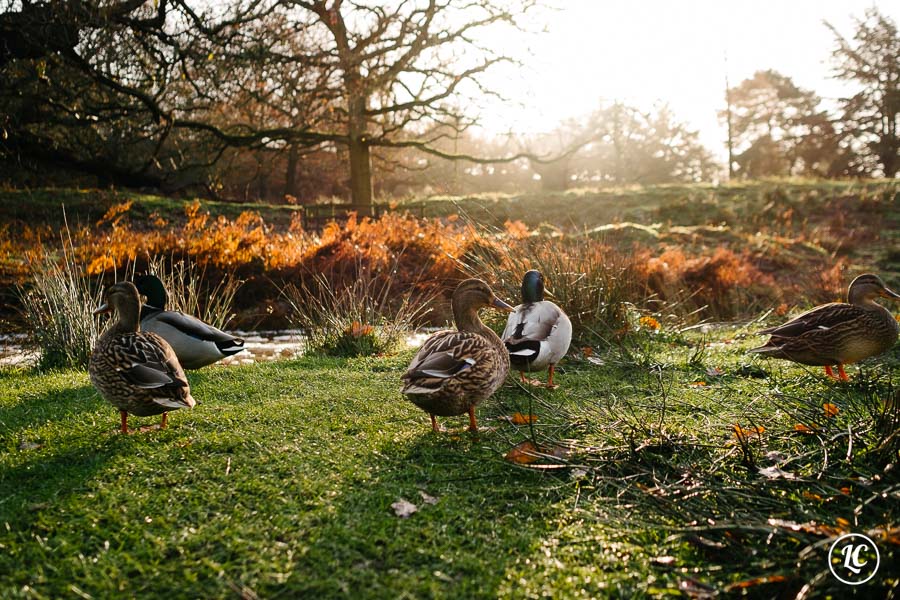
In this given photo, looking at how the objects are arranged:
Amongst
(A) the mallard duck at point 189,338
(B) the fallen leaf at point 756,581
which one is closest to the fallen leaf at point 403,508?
(B) the fallen leaf at point 756,581

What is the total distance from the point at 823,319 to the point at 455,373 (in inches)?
112

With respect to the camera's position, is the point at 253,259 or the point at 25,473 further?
the point at 253,259

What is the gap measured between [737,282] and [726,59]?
3551 cm

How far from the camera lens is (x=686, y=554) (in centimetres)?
225

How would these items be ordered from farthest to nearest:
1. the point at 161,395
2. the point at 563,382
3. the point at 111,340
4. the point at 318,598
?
the point at 563,382, the point at 111,340, the point at 161,395, the point at 318,598

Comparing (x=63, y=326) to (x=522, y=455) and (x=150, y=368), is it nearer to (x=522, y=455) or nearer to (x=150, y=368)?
(x=150, y=368)

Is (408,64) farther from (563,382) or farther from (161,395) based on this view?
(161,395)

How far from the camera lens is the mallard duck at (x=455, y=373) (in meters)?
3.24

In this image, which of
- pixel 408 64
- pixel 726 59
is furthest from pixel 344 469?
pixel 726 59

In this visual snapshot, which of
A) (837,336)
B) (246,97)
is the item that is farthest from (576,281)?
(246,97)

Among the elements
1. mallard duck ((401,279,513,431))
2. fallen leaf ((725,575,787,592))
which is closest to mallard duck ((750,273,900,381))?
mallard duck ((401,279,513,431))

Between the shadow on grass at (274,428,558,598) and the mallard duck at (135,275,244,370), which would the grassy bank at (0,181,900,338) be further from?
the shadow on grass at (274,428,558,598)

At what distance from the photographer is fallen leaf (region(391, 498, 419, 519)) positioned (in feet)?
8.44

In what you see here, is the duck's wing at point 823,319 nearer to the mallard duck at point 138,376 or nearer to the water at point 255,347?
the mallard duck at point 138,376
